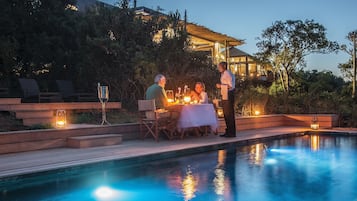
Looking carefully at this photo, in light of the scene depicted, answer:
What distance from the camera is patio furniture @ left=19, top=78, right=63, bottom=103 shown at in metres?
8.65

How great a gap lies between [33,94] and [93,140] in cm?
338

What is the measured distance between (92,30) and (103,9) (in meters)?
0.66

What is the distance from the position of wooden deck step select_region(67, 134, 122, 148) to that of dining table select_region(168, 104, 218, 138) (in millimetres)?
1164

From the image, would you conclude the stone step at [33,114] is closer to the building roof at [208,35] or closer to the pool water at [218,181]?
the pool water at [218,181]

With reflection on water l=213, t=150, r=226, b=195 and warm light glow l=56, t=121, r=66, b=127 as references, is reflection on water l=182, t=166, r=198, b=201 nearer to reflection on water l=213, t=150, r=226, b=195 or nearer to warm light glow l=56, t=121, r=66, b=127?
reflection on water l=213, t=150, r=226, b=195

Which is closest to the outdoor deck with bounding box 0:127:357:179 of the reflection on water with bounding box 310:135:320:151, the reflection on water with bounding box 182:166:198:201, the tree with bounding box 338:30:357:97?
the reflection on water with bounding box 182:166:198:201

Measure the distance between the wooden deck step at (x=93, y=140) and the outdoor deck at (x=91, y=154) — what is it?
0.47 feet

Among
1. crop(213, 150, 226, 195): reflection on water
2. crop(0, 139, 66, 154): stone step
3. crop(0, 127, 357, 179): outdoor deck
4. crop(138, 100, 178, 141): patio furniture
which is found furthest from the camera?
crop(138, 100, 178, 141): patio furniture

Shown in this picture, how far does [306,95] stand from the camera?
11438mm

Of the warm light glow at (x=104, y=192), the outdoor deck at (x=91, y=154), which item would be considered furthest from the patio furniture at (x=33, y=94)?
the warm light glow at (x=104, y=192)

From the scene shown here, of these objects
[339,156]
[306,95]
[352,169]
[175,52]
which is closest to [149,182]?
[352,169]

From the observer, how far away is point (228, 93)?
24.6ft

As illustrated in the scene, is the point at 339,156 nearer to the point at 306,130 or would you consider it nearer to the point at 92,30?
the point at 306,130

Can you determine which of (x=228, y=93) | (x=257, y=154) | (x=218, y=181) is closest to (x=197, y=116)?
(x=228, y=93)
